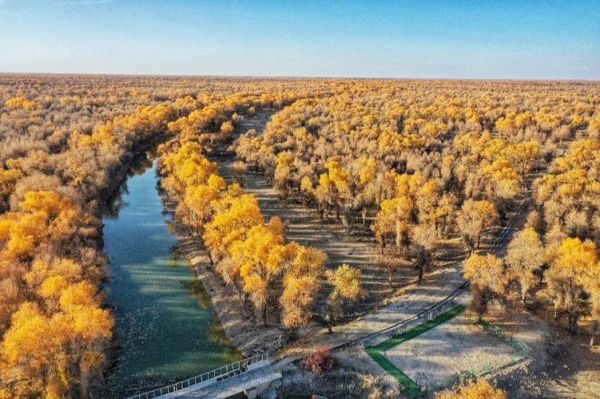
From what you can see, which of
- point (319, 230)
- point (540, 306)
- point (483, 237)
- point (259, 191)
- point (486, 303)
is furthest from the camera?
point (259, 191)

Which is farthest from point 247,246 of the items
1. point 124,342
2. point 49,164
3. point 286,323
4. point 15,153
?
point 15,153

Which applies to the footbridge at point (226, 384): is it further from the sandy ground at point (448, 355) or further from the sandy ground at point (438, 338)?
the sandy ground at point (448, 355)

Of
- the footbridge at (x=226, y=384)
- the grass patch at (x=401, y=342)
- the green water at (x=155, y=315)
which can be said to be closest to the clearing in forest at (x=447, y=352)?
the grass patch at (x=401, y=342)

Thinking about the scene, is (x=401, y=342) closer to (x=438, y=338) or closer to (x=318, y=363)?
(x=438, y=338)

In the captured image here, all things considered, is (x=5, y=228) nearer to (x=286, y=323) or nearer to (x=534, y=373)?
(x=286, y=323)

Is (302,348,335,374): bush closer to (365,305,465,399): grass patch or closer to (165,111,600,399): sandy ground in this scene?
(165,111,600,399): sandy ground
